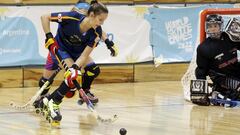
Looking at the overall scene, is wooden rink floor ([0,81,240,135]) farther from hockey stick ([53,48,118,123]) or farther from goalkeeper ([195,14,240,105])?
goalkeeper ([195,14,240,105])

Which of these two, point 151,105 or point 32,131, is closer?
point 32,131

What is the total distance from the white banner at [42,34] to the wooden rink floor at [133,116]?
0.62 m

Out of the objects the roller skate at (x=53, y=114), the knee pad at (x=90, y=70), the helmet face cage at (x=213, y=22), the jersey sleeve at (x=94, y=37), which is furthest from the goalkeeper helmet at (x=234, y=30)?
the roller skate at (x=53, y=114)

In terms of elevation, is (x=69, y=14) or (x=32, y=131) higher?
(x=69, y=14)

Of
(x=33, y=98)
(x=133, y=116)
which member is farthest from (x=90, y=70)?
(x=133, y=116)

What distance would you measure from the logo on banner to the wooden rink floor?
1514mm

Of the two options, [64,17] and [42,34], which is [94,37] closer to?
[64,17]

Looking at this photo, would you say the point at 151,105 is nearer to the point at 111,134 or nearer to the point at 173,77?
the point at 111,134

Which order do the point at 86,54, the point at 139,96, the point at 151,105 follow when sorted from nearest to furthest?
the point at 86,54
the point at 151,105
the point at 139,96

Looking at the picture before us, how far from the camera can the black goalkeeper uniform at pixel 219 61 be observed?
22.3 feet

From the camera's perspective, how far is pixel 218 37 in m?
6.90

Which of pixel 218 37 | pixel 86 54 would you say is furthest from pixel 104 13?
pixel 218 37

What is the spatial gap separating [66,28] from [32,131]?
3.87 ft

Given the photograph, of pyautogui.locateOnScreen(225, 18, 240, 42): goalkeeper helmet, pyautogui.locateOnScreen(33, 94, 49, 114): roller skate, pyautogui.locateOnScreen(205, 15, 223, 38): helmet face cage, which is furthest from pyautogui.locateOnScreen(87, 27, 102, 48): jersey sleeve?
pyautogui.locateOnScreen(225, 18, 240, 42): goalkeeper helmet
